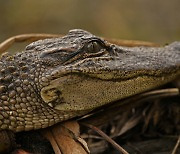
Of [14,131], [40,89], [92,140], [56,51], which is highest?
[56,51]

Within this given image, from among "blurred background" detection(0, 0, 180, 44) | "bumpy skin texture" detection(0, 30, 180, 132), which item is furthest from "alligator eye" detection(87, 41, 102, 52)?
"blurred background" detection(0, 0, 180, 44)

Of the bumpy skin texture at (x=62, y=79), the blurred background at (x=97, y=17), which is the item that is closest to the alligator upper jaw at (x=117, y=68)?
the bumpy skin texture at (x=62, y=79)

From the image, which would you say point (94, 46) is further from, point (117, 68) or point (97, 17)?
point (97, 17)

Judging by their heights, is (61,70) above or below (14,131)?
above

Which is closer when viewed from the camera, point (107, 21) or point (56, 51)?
point (56, 51)

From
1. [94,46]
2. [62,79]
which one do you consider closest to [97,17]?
[94,46]

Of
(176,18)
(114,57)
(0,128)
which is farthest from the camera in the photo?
(176,18)

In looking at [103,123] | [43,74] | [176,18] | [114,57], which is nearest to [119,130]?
[103,123]

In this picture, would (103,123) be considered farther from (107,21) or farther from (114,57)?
(107,21)
